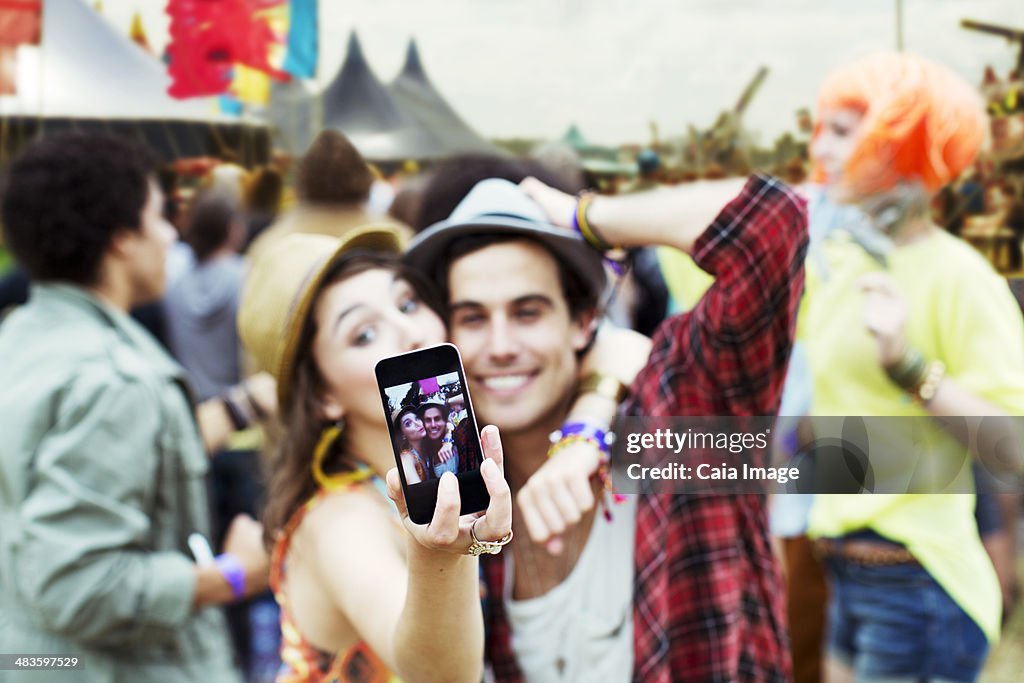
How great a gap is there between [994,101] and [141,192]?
1.08m

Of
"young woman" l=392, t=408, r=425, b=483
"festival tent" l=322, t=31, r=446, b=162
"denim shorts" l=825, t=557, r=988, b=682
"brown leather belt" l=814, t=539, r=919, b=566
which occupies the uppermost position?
"festival tent" l=322, t=31, r=446, b=162

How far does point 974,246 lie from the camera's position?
1374mm

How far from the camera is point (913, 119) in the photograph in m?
1.35

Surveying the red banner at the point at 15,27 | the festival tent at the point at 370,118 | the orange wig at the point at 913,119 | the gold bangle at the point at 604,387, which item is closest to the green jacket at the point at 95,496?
the red banner at the point at 15,27

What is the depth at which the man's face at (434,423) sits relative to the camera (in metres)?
1.02

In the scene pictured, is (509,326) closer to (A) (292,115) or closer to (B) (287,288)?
(B) (287,288)

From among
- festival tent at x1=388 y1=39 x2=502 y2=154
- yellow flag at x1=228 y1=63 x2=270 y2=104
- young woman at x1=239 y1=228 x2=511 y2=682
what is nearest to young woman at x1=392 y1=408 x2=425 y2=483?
young woman at x1=239 y1=228 x2=511 y2=682

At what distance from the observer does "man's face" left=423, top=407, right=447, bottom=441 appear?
1.02 meters

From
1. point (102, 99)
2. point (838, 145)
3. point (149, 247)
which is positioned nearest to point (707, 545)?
point (838, 145)

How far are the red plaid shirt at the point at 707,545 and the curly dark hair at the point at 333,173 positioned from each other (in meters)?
0.41

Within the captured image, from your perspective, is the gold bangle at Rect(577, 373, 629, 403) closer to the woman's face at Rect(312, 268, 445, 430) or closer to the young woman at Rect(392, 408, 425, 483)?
the woman's face at Rect(312, 268, 445, 430)

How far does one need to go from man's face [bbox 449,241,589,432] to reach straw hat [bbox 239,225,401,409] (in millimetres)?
110

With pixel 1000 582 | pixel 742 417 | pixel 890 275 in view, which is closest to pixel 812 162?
pixel 890 275

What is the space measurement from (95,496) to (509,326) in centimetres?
57
